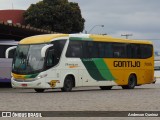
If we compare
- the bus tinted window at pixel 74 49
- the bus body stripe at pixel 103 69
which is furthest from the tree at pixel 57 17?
the bus tinted window at pixel 74 49

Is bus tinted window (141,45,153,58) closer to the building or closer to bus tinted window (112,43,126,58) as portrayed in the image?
bus tinted window (112,43,126,58)

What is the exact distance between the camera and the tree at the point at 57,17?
78.2 m

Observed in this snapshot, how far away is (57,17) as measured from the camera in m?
78.9

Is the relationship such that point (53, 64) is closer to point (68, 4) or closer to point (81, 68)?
point (81, 68)

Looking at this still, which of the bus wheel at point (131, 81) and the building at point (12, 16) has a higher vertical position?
the building at point (12, 16)

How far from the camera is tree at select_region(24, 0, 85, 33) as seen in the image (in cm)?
7822

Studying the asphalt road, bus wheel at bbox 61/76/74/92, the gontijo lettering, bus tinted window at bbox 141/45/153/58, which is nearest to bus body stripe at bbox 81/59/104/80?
bus wheel at bbox 61/76/74/92

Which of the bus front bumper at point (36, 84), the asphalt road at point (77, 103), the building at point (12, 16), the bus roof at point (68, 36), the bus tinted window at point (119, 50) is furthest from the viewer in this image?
the building at point (12, 16)

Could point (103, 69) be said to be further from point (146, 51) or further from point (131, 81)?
A: point (146, 51)

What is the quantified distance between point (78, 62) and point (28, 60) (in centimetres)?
301

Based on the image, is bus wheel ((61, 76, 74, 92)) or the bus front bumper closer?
the bus front bumper

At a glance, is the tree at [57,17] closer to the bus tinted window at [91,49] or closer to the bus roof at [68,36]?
the bus roof at [68,36]

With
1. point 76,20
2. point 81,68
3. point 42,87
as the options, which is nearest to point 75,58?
point 81,68

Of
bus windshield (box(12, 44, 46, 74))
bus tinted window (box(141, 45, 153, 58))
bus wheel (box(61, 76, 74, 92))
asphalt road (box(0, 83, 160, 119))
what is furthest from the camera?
bus tinted window (box(141, 45, 153, 58))
